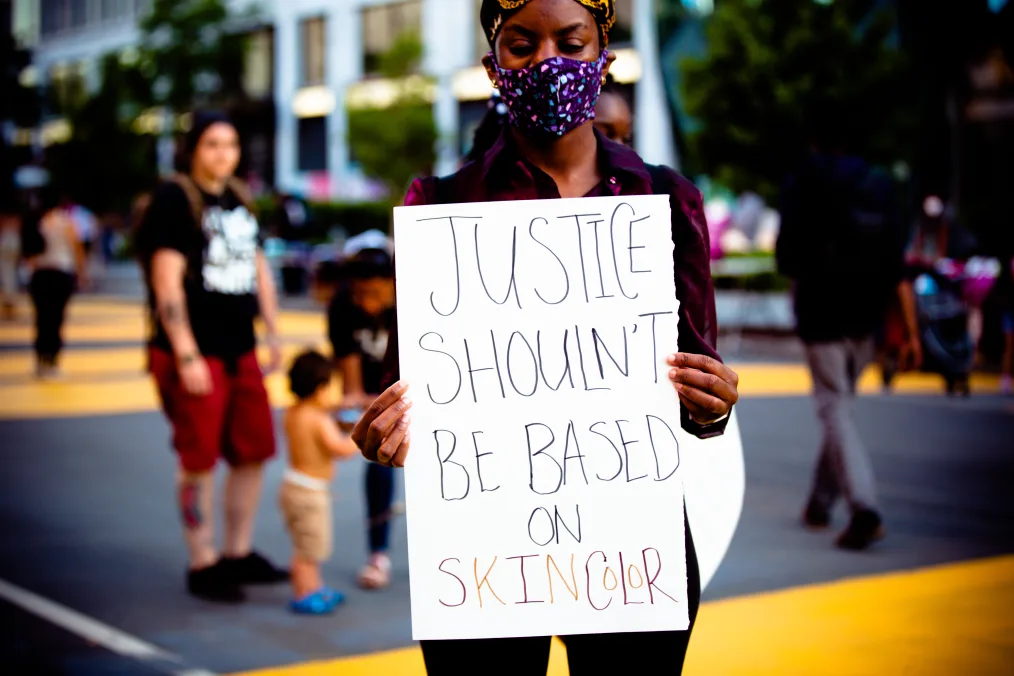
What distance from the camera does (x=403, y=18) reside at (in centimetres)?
4600

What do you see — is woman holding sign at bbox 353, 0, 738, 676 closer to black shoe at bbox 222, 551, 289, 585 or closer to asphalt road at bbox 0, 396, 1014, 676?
asphalt road at bbox 0, 396, 1014, 676

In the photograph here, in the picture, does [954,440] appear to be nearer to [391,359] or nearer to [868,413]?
[868,413]

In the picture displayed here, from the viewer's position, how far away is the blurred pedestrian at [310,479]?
5.37 m

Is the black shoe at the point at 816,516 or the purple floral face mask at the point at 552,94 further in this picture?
the black shoe at the point at 816,516

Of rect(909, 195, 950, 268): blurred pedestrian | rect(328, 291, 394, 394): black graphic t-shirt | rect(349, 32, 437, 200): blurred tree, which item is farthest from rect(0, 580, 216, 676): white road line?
rect(349, 32, 437, 200): blurred tree

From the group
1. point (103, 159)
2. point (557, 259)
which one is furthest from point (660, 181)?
point (103, 159)

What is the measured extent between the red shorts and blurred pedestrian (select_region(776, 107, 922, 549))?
2.67m

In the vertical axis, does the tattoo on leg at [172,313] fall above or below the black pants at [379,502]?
above

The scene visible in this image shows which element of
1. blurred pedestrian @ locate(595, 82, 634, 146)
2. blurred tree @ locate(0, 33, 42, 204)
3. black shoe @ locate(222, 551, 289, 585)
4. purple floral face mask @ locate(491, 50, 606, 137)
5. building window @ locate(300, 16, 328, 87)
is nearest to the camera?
purple floral face mask @ locate(491, 50, 606, 137)

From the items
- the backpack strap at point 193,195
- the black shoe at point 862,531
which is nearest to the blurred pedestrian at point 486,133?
the backpack strap at point 193,195

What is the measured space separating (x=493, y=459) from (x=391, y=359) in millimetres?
281

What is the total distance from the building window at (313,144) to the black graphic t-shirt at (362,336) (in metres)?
44.6

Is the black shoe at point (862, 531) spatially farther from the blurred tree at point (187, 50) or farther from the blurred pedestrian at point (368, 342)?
the blurred tree at point (187, 50)

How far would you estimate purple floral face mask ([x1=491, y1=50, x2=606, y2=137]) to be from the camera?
245 cm
